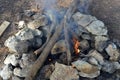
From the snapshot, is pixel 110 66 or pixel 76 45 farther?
pixel 76 45

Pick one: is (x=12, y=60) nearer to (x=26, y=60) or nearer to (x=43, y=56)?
(x=26, y=60)

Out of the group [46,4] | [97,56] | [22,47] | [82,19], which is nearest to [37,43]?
[22,47]

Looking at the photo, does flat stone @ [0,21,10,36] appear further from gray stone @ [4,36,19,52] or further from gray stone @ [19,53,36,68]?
gray stone @ [19,53,36,68]

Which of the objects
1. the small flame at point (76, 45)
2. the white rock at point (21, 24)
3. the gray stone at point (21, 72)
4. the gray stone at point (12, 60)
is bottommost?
the gray stone at point (21, 72)

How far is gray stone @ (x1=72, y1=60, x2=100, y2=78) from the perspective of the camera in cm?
637

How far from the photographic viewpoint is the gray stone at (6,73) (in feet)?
22.2

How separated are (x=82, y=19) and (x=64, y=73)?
1780mm

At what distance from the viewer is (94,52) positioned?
6.72 m

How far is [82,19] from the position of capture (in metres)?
7.30

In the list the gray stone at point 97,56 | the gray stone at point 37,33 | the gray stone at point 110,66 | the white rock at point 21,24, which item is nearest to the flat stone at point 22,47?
the gray stone at point 37,33

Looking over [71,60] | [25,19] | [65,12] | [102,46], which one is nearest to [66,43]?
[71,60]

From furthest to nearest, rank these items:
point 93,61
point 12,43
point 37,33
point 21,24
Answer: point 21,24
point 37,33
point 12,43
point 93,61

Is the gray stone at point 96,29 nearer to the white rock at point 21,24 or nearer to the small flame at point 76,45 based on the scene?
the small flame at point 76,45

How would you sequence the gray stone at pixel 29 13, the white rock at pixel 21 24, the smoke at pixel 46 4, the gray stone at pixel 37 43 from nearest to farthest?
the gray stone at pixel 37 43 < the white rock at pixel 21 24 < the gray stone at pixel 29 13 < the smoke at pixel 46 4
